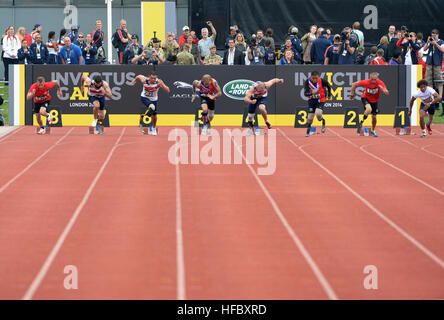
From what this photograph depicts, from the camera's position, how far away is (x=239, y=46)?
1113 inches

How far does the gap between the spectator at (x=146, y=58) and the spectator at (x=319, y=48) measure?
4.86 meters

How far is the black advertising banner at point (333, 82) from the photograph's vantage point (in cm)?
2834

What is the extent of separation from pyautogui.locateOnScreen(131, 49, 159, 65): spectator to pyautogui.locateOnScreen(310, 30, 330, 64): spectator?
15.9 feet

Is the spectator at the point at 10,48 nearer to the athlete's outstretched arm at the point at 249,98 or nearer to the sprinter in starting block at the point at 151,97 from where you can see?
the sprinter in starting block at the point at 151,97

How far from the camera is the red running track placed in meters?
9.92

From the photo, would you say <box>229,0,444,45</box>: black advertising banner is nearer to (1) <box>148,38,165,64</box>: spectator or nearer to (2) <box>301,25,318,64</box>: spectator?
(2) <box>301,25,318,64</box>: spectator

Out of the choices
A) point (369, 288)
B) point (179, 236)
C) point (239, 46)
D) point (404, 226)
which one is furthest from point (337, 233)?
point (239, 46)

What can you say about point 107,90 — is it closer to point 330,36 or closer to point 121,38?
point 121,38

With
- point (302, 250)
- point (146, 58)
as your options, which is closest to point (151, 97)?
point (146, 58)

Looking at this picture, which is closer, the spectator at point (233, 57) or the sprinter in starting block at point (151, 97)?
the sprinter in starting block at point (151, 97)

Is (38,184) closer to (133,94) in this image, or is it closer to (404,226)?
(404,226)

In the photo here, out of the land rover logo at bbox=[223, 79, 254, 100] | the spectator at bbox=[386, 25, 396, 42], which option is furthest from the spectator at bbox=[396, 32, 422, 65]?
the land rover logo at bbox=[223, 79, 254, 100]

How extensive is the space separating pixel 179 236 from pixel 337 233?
2169 mm

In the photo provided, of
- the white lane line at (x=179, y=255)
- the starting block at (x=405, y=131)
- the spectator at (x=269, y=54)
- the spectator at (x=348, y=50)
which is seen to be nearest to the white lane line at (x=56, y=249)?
Answer: the white lane line at (x=179, y=255)
